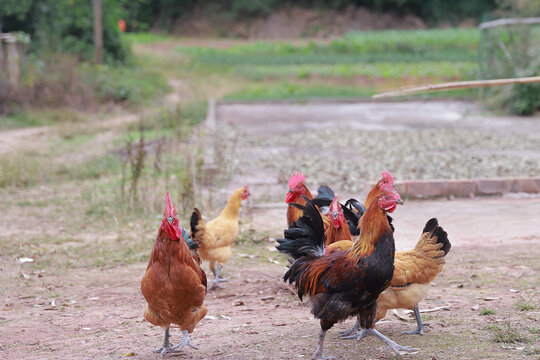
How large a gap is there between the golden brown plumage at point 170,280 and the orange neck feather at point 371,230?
4.05 feet

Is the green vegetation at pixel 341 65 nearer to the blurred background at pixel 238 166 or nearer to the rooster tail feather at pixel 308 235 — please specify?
the blurred background at pixel 238 166

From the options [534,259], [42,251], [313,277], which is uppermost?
[313,277]

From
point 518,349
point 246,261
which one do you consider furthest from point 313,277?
point 246,261

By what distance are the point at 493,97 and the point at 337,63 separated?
13357 mm

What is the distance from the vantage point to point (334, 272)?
4395 millimetres

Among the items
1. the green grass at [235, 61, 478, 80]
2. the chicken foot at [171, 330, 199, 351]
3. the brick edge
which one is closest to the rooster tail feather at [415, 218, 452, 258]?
the chicken foot at [171, 330, 199, 351]

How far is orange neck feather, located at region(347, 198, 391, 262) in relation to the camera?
4.28 m

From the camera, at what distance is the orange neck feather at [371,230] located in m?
4.28

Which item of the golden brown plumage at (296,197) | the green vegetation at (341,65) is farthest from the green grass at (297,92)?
the golden brown plumage at (296,197)

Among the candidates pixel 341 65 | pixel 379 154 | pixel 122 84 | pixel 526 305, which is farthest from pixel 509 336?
pixel 341 65

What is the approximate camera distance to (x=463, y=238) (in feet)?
24.6

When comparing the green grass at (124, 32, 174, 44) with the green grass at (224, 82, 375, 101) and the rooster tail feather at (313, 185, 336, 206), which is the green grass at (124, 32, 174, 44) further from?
the rooster tail feather at (313, 185, 336, 206)

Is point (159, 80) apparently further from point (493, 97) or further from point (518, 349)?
point (518, 349)

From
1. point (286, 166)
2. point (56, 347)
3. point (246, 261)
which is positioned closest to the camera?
point (56, 347)
